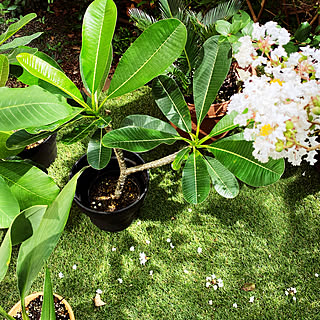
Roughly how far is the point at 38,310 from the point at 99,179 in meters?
0.75

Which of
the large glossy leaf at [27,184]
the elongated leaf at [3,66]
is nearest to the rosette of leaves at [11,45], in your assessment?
the elongated leaf at [3,66]

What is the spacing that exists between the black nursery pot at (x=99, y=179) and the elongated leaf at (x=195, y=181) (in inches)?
14.8

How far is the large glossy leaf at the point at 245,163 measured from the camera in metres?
1.19

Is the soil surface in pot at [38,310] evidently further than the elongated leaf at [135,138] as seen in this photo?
Yes

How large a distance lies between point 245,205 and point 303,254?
42 cm

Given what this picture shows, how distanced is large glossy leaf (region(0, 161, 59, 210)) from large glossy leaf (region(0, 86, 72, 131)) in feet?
1.22

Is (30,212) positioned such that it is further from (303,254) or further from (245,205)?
(303,254)

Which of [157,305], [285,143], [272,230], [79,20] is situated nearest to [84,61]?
[285,143]

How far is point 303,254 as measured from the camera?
191 cm

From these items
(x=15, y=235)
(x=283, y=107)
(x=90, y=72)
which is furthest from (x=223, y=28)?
(x=15, y=235)

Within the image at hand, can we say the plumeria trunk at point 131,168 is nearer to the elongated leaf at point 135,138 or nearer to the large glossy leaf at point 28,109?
the elongated leaf at point 135,138

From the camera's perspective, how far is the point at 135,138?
1324mm

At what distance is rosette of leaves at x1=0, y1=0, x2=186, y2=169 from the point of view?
1.11 meters

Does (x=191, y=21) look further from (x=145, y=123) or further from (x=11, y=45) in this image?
(x=11, y=45)
